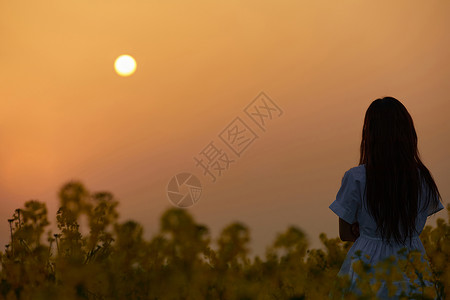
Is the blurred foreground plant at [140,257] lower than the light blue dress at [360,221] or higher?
higher

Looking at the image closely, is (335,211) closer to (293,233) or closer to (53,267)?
(293,233)

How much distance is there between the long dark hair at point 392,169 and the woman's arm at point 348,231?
0.18m

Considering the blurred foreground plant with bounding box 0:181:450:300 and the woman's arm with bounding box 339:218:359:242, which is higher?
the blurred foreground plant with bounding box 0:181:450:300

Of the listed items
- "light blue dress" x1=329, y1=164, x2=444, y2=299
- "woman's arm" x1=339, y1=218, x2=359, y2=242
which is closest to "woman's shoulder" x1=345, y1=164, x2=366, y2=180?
"light blue dress" x1=329, y1=164, x2=444, y2=299

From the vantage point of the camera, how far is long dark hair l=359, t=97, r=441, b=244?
3217 mm

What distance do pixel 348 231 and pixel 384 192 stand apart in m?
0.36

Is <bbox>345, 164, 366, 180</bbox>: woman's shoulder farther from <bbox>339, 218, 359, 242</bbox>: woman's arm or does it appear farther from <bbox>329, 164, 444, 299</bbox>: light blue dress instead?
<bbox>339, 218, 359, 242</bbox>: woman's arm

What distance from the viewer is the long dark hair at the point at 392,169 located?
3217 mm

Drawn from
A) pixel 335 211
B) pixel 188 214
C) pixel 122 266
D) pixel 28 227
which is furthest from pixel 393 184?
pixel 28 227

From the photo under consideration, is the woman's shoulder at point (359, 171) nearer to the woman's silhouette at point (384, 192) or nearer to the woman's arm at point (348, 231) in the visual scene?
the woman's silhouette at point (384, 192)

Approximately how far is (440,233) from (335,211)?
3.91 metres

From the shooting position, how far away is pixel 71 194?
4551mm

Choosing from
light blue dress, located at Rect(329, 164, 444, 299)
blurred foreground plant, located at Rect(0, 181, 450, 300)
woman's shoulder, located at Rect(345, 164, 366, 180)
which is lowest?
light blue dress, located at Rect(329, 164, 444, 299)

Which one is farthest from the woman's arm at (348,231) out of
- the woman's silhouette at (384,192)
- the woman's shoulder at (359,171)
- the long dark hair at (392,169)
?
the woman's shoulder at (359,171)
